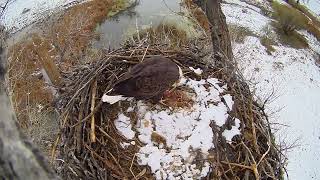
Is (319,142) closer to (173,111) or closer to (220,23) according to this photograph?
(220,23)

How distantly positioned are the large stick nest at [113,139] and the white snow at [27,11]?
12.6m

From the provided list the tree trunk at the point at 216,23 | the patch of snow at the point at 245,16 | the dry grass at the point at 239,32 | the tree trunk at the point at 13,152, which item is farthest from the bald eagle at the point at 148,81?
the patch of snow at the point at 245,16

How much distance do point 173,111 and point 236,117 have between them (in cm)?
52

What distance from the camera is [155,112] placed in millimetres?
3562

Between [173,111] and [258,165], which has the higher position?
[173,111]

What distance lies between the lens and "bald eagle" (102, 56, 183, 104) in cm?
345

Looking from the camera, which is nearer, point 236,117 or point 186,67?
point 236,117

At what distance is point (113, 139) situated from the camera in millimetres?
3422

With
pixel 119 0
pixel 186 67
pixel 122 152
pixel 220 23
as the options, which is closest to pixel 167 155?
pixel 122 152

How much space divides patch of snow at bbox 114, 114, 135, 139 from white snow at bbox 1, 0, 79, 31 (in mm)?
12956

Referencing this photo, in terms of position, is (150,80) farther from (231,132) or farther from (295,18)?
(295,18)

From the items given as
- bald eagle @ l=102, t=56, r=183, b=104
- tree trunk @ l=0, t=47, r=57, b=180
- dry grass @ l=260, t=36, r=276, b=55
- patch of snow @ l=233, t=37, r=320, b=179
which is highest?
tree trunk @ l=0, t=47, r=57, b=180

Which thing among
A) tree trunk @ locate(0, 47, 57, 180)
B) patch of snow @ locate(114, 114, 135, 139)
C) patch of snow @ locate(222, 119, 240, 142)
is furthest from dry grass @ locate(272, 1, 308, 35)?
tree trunk @ locate(0, 47, 57, 180)

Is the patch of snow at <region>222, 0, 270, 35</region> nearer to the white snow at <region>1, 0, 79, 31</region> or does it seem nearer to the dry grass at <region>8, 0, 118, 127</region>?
the dry grass at <region>8, 0, 118, 127</region>
